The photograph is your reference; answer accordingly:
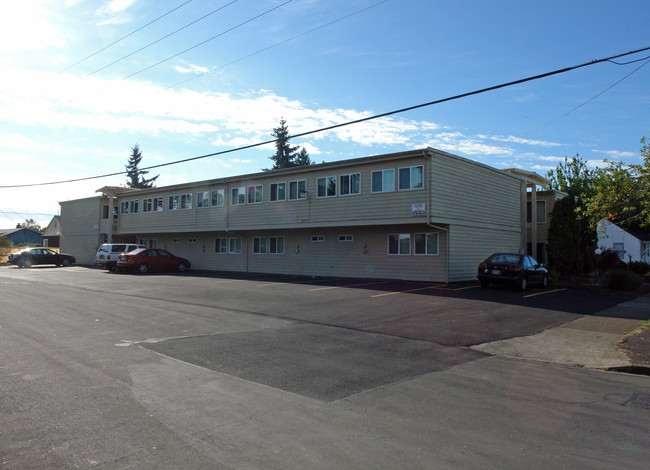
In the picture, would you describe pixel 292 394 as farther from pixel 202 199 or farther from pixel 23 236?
pixel 23 236

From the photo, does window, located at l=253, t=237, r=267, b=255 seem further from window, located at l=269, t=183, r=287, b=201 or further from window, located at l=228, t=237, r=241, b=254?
window, located at l=269, t=183, r=287, b=201

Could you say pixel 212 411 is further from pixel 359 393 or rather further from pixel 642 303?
pixel 642 303

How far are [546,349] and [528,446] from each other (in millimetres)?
5455

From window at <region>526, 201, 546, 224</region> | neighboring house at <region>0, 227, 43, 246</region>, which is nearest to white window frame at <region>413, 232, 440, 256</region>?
window at <region>526, 201, 546, 224</region>

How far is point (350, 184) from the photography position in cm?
2394

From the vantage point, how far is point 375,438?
4.58m

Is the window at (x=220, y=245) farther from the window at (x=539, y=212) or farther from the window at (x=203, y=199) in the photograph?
the window at (x=539, y=212)

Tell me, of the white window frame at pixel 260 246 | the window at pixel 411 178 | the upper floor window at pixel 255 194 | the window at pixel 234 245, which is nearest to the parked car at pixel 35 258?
the window at pixel 234 245

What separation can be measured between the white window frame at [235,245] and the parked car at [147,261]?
3.73 metres

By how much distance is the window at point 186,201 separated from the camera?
33844 mm

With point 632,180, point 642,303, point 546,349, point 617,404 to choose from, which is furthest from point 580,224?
point 617,404

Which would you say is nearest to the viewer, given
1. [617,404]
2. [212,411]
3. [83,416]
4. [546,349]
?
[83,416]

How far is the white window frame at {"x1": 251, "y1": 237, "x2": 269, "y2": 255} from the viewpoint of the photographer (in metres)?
30.1

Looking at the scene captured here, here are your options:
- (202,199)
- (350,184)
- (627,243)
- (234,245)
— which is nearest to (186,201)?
(202,199)
